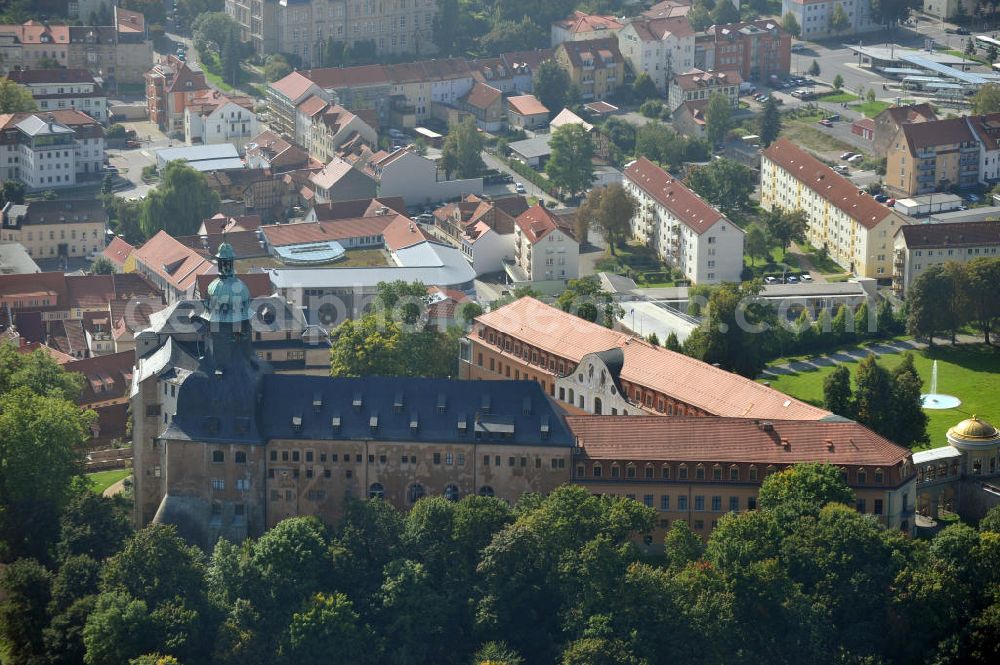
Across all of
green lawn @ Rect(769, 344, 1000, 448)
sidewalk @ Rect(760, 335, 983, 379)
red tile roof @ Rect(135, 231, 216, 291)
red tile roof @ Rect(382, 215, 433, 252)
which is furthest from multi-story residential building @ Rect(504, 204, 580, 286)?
green lawn @ Rect(769, 344, 1000, 448)

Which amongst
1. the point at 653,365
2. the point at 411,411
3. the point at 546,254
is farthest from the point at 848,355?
the point at 411,411

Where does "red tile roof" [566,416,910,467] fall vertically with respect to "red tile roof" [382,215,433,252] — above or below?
above

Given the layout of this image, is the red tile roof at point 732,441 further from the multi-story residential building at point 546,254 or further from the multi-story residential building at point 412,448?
the multi-story residential building at point 546,254

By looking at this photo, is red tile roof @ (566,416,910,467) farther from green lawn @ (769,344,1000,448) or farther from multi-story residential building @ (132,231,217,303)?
multi-story residential building @ (132,231,217,303)

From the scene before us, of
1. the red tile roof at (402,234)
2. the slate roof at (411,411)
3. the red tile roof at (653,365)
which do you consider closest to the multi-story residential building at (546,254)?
the red tile roof at (402,234)

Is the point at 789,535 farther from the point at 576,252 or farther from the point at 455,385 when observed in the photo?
the point at 576,252

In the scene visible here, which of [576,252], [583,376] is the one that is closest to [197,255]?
[576,252]

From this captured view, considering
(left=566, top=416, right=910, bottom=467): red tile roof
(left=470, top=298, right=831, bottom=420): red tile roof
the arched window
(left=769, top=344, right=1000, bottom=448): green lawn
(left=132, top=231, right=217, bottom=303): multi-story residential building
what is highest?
(left=470, top=298, right=831, bottom=420): red tile roof

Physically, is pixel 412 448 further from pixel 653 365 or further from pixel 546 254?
pixel 546 254
